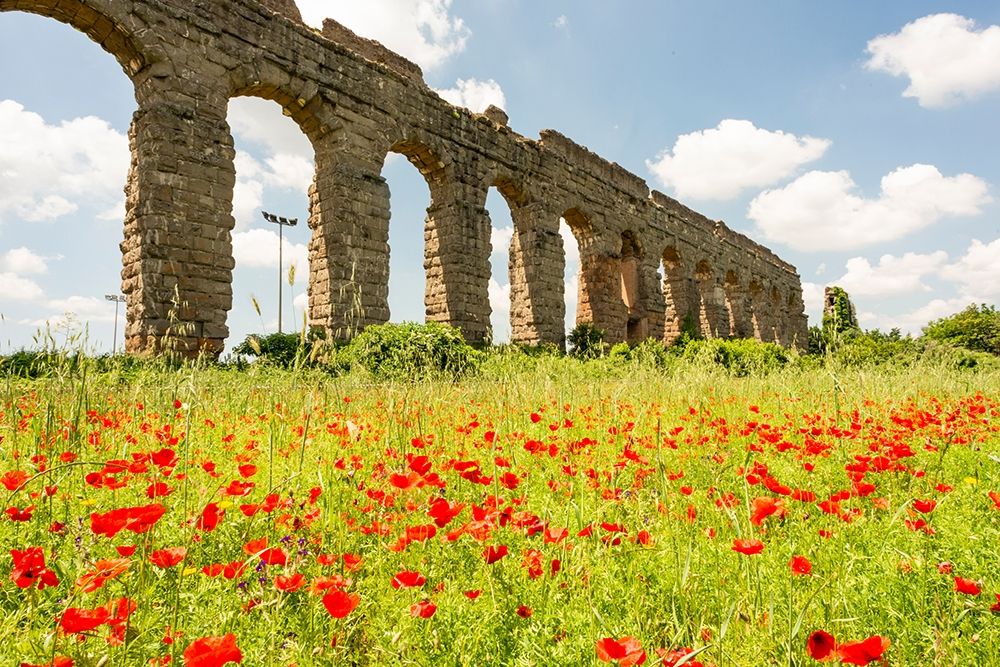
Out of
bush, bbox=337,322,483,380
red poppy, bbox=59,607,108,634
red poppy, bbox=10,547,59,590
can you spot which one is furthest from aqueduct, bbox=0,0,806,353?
red poppy, bbox=59,607,108,634

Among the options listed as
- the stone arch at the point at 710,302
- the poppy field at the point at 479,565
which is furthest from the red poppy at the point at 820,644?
the stone arch at the point at 710,302

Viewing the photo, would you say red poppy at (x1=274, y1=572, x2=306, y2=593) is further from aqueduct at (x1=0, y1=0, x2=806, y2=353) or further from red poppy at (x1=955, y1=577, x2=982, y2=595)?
aqueduct at (x1=0, y1=0, x2=806, y2=353)

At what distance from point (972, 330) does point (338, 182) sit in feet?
70.2

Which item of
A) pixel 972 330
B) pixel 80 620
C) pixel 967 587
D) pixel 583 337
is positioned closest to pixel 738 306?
pixel 972 330

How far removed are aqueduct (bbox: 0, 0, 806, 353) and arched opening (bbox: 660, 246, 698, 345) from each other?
125 inches

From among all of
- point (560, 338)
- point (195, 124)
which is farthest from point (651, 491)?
point (560, 338)

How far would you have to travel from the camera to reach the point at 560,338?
682 inches

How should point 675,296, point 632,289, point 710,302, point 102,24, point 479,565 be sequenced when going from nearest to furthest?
point 479,565
point 102,24
point 632,289
point 675,296
point 710,302

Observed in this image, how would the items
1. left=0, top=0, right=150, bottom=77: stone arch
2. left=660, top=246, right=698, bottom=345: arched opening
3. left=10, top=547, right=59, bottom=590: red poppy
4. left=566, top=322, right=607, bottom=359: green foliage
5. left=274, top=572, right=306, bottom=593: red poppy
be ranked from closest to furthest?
left=10, top=547, right=59, bottom=590: red poppy
left=274, top=572, right=306, bottom=593: red poppy
left=0, top=0, right=150, bottom=77: stone arch
left=566, top=322, right=607, bottom=359: green foliage
left=660, top=246, right=698, bottom=345: arched opening

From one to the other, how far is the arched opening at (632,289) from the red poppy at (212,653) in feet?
66.2

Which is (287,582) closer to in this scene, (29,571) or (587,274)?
(29,571)

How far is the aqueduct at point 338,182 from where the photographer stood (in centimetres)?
952

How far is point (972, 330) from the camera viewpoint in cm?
1991

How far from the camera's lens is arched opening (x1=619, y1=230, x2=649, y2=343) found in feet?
68.2
